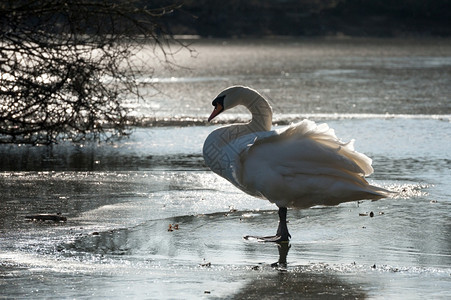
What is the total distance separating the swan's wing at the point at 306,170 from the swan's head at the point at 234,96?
781 millimetres

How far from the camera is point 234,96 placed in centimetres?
790

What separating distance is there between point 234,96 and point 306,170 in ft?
4.02

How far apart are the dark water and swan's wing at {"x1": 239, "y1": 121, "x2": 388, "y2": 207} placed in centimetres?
38

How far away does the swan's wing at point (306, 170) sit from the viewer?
6.97 m

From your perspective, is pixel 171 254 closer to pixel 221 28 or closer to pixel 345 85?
pixel 345 85

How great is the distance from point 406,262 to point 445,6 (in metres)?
67.5

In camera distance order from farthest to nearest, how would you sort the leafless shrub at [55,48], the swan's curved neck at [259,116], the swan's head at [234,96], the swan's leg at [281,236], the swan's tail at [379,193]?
the leafless shrub at [55,48], the swan's head at [234,96], the swan's curved neck at [259,116], the swan's leg at [281,236], the swan's tail at [379,193]

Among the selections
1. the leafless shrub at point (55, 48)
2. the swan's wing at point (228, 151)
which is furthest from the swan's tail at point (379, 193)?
the leafless shrub at point (55, 48)

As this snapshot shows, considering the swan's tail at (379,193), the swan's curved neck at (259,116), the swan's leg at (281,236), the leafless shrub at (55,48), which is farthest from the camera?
the leafless shrub at (55,48)

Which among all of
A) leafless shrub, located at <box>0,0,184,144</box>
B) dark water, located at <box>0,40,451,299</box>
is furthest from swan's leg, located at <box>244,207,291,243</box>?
leafless shrub, located at <box>0,0,184,144</box>

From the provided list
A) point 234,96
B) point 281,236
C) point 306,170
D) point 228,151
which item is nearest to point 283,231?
point 281,236

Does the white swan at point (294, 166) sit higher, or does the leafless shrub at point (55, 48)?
the leafless shrub at point (55, 48)

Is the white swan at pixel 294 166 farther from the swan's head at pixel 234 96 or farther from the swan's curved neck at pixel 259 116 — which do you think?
the swan's head at pixel 234 96

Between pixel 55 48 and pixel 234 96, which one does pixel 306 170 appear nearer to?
pixel 234 96
